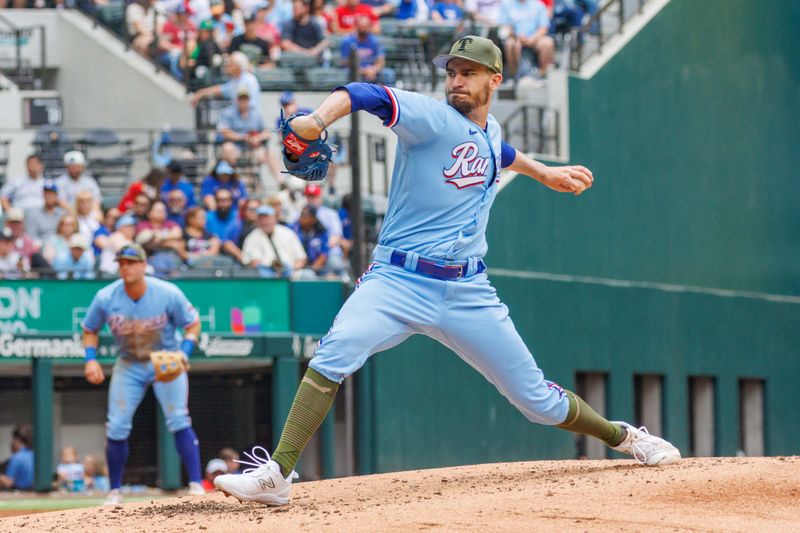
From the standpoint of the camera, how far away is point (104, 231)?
49.9 feet

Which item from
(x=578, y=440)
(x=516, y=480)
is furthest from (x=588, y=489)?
(x=578, y=440)

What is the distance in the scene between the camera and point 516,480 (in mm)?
7699

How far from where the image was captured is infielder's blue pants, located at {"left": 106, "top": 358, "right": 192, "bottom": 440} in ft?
35.9

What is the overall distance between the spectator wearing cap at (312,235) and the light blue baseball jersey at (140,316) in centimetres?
432

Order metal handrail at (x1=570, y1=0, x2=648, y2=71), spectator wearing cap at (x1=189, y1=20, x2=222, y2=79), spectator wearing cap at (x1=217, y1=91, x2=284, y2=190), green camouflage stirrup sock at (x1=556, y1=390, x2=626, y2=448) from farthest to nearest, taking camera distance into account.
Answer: metal handrail at (x1=570, y1=0, x2=648, y2=71) → spectator wearing cap at (x1=189, y1=20, x2=222, y2=79) → spectator wearing cap at (x1=217, y1=91, x2=284, y2=190) → green camouflage stirrup sock at (x1=556, y1=390, x2=626, y2=448)

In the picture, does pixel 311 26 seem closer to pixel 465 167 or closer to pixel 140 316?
pixel 140 316

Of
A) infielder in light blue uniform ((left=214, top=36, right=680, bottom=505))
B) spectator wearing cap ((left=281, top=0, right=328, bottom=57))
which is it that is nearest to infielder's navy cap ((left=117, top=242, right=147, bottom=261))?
infielder in light blue uniform ((left=214, top=36, right=680, bottom=505))

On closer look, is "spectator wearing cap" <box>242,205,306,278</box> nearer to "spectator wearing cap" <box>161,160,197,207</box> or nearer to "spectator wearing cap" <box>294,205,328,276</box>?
"spectator wearing cap" <box>294,205,328,276</box>

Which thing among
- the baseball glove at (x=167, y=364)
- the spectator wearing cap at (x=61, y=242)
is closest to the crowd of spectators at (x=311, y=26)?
the spectator wearing cap at (x=61, y=242)

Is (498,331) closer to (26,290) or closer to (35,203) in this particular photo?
(26,290)

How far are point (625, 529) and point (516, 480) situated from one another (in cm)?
144

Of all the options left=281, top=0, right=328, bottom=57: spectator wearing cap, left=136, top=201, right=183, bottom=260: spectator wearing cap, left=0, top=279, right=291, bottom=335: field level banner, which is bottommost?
left=0, top=279, right=291, bottom=335: field level banner

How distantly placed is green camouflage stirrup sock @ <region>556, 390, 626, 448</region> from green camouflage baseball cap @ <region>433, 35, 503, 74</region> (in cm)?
164

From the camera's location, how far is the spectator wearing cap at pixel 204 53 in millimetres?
18688
